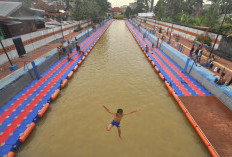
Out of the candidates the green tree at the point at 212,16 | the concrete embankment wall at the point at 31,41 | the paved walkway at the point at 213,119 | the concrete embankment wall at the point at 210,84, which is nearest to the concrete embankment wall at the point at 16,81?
the concrete embankment wall at the point at 31,41

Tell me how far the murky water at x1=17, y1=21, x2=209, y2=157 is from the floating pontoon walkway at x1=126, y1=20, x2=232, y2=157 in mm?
414

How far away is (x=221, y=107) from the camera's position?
8.34m

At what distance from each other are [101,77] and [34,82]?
19.1 feet

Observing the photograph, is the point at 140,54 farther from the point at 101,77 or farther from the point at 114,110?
the point at 114,110

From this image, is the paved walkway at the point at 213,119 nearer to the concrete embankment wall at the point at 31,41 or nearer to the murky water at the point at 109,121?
the murky water at the point at 109,121

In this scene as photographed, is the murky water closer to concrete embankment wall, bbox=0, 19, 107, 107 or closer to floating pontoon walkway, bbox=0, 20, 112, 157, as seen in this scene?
floating pontoon walkway, bbox=0, 20, 112, 157

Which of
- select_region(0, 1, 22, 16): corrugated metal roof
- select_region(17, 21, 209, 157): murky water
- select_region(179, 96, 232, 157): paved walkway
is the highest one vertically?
select_region(0, 1, 22, 16): corrugated metal roof

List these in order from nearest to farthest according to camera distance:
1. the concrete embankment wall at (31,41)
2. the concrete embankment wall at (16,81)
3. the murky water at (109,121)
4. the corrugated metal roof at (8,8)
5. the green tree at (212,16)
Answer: the murky water at (109,121) → the concrete embankment wall at (16,81) → the concrete embankment wall at (31,41) → the corrugated metal roof at (8,8) → the green tree at (212,16)

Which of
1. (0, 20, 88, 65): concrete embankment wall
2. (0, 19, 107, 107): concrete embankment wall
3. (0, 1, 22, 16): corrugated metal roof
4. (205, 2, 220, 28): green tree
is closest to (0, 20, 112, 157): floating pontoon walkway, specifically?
(0, 19, 107, 107): concrete embankment wall

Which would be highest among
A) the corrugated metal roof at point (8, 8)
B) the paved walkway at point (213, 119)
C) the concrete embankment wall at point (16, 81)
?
the corrugated metal roof at point (8, 8)

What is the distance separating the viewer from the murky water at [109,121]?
6047 mm

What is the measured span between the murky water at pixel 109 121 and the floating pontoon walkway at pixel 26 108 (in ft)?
1.47

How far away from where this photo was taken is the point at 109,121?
7520 millimetres

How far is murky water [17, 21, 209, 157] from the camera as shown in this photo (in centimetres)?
605
